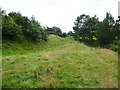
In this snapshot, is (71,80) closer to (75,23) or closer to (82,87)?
(82,87)

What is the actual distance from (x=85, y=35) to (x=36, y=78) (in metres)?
42.2

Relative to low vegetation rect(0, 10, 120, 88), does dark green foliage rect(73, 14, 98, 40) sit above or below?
above

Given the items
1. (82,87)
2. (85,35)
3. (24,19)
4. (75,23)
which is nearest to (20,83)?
(82,87)

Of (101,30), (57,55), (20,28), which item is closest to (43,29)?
(20,28)

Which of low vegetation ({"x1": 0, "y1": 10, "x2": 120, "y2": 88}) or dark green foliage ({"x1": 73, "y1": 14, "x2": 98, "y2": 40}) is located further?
dark green foliage ({"x1": 73, "y1": 14, "x2": 98, "y2": 40})

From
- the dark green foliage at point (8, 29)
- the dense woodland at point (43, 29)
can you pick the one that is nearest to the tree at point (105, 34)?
the dense woodland at point (43, 29)

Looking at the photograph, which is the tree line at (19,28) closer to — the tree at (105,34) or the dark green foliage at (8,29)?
the dark green foliage at (8,29)

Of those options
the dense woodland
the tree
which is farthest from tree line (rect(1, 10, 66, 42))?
the tree

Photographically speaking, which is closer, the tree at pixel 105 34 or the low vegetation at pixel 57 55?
the low vegetation at pixel 57 55

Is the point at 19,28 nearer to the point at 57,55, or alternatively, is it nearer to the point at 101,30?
the point at 57,55

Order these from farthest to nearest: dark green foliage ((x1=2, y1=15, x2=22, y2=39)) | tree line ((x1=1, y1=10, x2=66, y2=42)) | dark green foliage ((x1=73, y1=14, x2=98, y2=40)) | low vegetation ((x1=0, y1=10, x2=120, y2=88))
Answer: dark green foliage ((x1=73, y1=14, x2=98, y2=40))
tree line ((x1=1, y1=10, x2=66, y2=42))
dark green foliage ((x1=2, y1=15, x2=22, y2=39))
low vegetation ((x1=0, y1=10, x2=120, y2=88))

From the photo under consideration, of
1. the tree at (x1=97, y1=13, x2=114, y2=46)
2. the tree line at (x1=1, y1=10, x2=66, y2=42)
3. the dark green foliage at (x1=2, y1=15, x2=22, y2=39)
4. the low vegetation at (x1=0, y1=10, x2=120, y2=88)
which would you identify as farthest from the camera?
the tree at (x1=97, y1=13, x2=114, y2=46)

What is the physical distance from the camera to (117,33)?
35781 mm

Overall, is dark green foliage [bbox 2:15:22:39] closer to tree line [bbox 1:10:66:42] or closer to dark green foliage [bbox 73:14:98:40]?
tree line [bbox 1:10:66:42]
